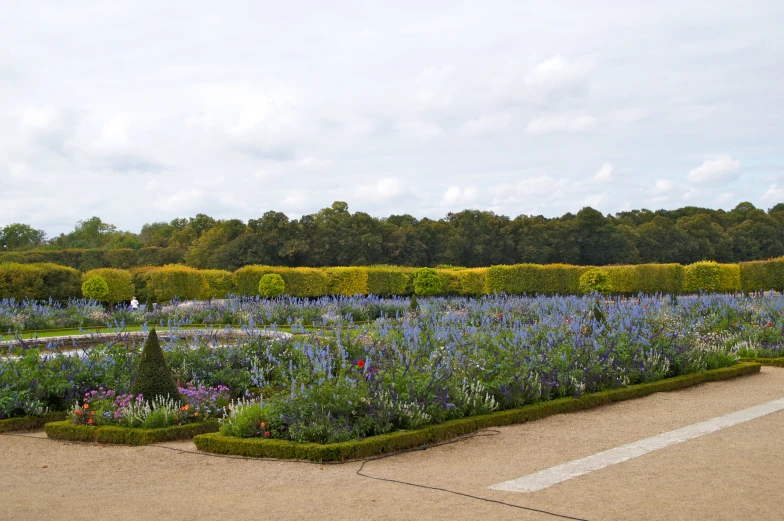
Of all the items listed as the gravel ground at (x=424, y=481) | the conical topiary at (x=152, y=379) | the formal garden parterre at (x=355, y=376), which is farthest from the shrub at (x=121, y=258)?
the gravel ground at (x=424, y=481)

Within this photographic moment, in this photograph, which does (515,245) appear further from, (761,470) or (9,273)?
(761,470)

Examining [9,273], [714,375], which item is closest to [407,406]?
[714,375]

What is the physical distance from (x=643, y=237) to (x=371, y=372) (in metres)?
41.6

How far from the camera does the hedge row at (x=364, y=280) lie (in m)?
20.4

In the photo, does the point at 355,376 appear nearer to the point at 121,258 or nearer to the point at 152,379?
the point at 152,379

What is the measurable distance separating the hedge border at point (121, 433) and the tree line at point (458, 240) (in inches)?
1133

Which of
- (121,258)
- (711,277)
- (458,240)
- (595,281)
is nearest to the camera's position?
(595,281)

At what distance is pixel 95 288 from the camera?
20.1 meters

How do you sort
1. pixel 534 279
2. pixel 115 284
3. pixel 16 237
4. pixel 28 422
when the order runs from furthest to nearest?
pixel 16 237
pixel 534 279
pixel 115 284
pixel 28 422

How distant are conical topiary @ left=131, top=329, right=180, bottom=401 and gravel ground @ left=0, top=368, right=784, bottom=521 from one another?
66 cm

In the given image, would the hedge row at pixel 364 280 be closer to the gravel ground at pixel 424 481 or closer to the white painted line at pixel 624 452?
the gravel ground at pixel 424 481

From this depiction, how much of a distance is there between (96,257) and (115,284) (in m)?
17.2

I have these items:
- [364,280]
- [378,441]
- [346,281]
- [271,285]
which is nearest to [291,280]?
[271,285]

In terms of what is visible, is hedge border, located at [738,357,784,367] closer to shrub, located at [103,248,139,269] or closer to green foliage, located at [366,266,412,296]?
green foliage, located at [366,266,412,296]
